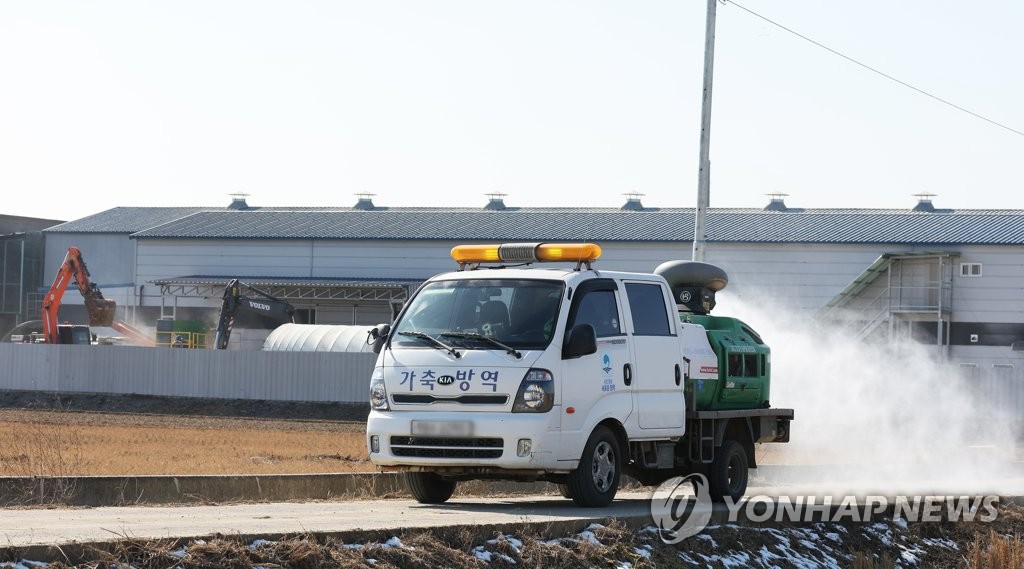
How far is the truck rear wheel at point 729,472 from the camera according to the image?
15180mm

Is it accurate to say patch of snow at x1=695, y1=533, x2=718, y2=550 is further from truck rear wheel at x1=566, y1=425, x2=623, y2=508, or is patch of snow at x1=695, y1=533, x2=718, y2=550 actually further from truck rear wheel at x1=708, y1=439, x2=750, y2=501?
truck rear wheel at x1=708, y1=439, x2=750, y2=501

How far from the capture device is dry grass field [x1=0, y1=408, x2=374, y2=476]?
19858mm

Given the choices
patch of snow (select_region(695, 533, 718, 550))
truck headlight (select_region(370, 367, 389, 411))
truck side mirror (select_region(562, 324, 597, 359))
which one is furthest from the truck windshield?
patch of snow (select_region(695, 533, 718, 550))

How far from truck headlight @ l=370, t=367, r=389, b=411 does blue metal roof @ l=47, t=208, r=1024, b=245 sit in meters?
46.3

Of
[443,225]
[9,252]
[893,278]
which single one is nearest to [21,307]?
[9,252]

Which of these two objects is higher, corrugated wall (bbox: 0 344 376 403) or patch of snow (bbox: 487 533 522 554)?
patch of snow (bbox: 487 533 522 554)

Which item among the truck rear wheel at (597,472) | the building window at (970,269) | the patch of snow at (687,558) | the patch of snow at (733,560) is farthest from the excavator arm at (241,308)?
the patch of snow at (687,558)

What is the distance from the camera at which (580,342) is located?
1273cm

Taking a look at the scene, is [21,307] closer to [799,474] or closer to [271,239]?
[271,239]

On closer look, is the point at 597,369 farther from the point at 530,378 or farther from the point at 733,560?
the point at 733,560

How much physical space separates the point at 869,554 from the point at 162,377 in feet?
127

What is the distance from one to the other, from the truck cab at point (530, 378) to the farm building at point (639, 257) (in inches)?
1423

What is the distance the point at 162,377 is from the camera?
4922cm

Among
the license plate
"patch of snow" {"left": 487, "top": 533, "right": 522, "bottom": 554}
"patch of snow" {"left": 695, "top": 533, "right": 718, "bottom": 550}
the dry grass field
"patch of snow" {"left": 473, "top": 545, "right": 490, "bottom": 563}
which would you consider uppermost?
the license plate
